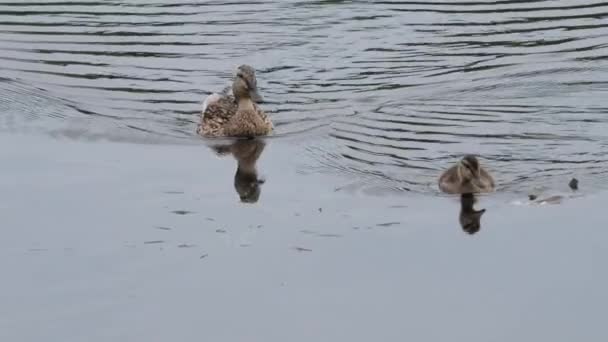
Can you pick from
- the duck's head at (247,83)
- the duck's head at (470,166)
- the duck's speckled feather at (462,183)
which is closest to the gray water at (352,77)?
the duck's speckled feather at (462,183)

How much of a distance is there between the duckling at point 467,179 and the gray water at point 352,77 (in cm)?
32

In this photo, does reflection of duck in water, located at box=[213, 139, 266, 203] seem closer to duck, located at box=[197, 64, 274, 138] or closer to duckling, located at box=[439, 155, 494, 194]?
duck, located at box=[197, 64, 274, 138]

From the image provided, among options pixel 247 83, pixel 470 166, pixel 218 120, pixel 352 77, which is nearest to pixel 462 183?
pixel 470 166

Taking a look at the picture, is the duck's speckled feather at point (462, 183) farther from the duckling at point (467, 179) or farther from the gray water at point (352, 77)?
the gray water at point (352, 77)

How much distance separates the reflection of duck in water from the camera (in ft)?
49.7

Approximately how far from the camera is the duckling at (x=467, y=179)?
580 inches

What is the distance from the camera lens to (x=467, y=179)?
14.7m

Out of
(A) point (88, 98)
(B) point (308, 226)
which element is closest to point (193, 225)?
(B) point (308, 226)

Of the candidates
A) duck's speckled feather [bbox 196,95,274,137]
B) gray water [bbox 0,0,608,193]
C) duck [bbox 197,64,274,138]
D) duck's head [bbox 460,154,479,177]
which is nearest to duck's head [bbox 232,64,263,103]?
duck [bbox 197,64,274,138]

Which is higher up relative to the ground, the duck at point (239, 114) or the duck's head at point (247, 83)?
the duck's head at point (247, 83)

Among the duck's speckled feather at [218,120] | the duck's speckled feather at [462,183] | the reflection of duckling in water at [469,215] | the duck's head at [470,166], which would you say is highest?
the duck's speckled feather at [218,120]

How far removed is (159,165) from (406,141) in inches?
89.9

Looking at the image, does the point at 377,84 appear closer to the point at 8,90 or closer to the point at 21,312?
the point at 8,90

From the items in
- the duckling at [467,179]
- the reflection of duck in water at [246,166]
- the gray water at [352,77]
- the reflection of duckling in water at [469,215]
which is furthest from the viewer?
the gray water at [352,77]
